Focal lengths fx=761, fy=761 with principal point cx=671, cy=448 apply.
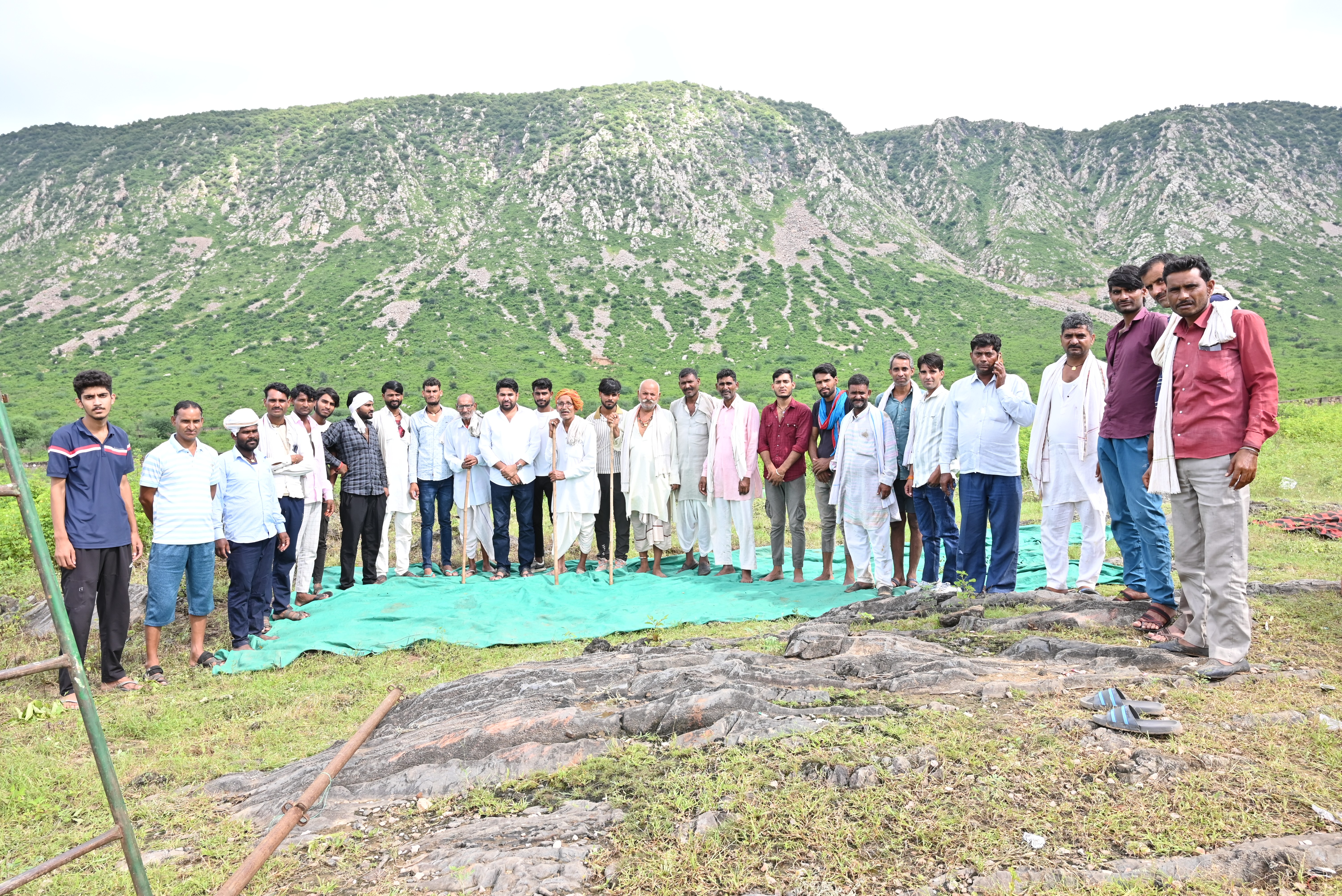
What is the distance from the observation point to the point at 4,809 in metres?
3.62

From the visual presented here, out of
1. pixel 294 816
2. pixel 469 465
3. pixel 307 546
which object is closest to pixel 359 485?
pixel 307 546

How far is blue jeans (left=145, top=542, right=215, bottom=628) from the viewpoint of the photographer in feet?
18.7

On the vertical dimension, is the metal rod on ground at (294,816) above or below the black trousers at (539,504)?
below

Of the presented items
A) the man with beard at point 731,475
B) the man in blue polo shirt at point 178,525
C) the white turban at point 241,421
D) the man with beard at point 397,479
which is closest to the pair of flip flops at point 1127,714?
the man with beard at point 731,475

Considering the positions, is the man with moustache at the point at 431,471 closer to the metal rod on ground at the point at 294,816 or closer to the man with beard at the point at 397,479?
the man with beard at the point at 397,479

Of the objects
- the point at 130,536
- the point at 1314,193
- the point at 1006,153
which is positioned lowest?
the point at 130,536

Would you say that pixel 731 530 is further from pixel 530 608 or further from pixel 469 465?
pixel 469 465

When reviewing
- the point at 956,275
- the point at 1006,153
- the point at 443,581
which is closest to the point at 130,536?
the point at 443,581

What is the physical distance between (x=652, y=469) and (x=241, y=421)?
419cm

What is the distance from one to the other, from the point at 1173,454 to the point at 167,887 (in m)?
5.01

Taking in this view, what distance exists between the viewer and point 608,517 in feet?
29.8

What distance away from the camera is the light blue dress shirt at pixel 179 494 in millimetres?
5723

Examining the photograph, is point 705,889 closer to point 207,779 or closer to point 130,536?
point 207,779

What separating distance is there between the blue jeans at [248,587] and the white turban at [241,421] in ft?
3.09
